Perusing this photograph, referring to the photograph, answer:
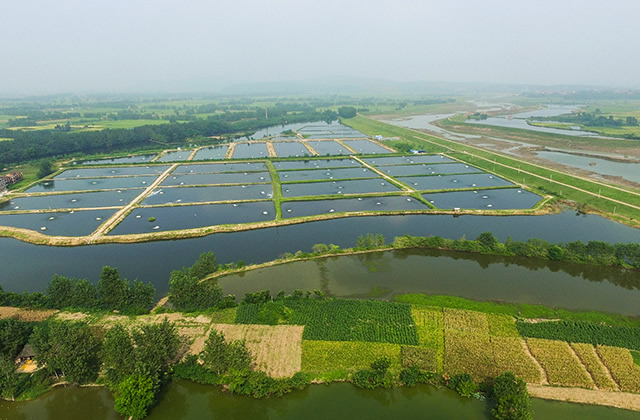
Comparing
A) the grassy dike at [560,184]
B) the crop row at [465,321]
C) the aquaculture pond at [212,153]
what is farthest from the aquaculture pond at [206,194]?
the grassy dike at [560,184]

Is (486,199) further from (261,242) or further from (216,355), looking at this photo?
(216,355)

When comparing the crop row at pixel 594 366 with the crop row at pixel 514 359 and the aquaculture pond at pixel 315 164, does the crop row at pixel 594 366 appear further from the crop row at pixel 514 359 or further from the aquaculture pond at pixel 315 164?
the aquaculture pond at pixel 315 164

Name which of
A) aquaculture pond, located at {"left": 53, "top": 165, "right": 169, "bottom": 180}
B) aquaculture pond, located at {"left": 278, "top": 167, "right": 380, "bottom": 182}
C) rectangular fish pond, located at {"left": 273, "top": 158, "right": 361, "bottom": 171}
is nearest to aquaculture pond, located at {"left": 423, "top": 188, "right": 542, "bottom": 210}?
aquaculture pond, located at {"left": 278, "top": 167, "right": 380, "bottom": 182}

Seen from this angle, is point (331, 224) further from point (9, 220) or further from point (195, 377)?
point (9, 220)

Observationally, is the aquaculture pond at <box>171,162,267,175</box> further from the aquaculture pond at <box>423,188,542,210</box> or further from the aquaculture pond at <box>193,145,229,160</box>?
the aquaculture pond at <box>423,188,542,210</box>

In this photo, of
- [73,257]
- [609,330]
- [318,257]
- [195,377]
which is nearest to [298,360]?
[195,377]

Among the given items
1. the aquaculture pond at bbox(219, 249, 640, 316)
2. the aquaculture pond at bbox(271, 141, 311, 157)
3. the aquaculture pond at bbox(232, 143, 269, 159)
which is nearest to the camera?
the aquaculture pond at bbox(219, 249, 640, 316)
